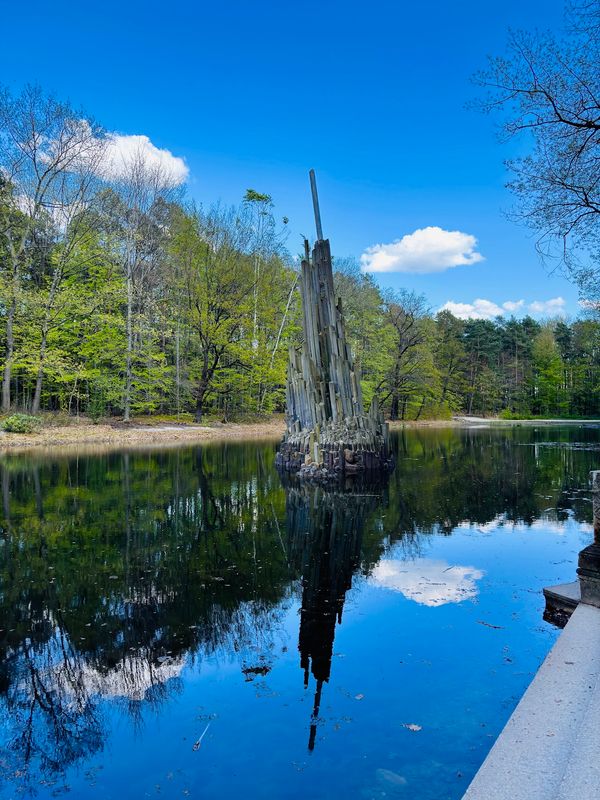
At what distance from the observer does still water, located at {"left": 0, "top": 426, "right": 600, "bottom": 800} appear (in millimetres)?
2850

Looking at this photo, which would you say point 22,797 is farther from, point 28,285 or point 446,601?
point 28,285

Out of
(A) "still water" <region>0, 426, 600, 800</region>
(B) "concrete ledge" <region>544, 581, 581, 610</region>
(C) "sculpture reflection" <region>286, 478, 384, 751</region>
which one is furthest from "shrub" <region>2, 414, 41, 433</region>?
(B) "concrete ledge" <region>544, 581, 581, 610</region>

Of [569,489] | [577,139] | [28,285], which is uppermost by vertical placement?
[28,285]

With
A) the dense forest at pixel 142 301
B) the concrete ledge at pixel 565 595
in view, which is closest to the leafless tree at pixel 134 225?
the dense forest at pixel 142 301

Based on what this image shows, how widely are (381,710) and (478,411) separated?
6915cm

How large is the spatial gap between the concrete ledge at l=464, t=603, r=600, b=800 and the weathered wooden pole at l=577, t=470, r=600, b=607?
36.2 inches

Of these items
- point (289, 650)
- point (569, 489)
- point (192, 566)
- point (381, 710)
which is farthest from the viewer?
point (569, 489)

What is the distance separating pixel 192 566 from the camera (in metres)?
6.44

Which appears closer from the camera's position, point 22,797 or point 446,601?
point 22,797

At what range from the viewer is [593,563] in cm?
423

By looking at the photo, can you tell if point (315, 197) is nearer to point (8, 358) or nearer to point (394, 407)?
point (8, 358)

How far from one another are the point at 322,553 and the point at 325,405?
31.5 feet

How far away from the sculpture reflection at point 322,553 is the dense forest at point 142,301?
9662 millimetres

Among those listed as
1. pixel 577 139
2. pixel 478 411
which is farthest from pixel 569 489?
pixel 478 411
